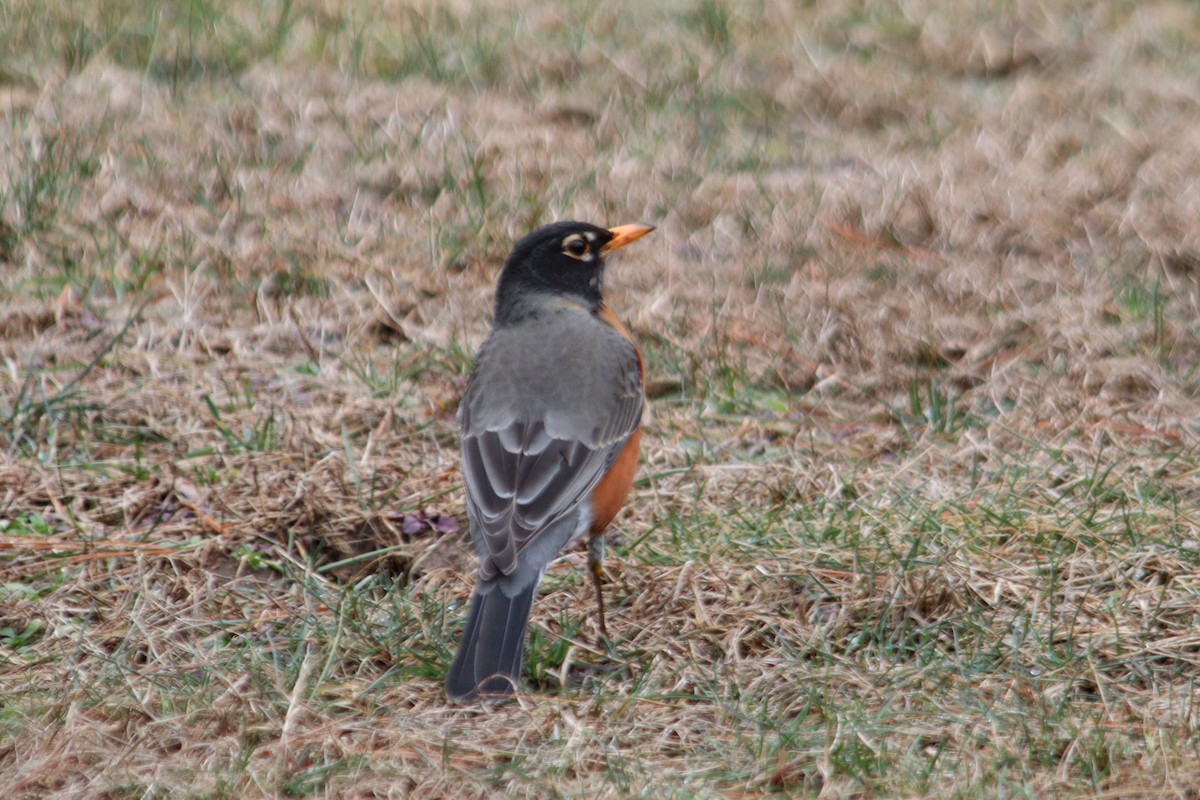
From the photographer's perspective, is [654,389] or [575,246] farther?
[654,389]

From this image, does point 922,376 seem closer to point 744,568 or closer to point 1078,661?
point 744,568

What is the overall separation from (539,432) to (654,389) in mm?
1681

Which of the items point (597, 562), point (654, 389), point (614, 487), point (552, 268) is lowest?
point (654, 389)

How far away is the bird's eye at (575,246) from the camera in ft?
18.7

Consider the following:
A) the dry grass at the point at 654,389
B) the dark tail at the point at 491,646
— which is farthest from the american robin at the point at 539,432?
the dry grass at the point at 654,389

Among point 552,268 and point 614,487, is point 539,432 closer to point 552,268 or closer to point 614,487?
point 614,487

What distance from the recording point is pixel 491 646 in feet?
13.4

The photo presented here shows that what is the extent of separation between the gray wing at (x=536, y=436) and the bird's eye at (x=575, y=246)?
450mm

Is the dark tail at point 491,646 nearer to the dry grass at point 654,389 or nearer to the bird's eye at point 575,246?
the dry grass at point 654,389

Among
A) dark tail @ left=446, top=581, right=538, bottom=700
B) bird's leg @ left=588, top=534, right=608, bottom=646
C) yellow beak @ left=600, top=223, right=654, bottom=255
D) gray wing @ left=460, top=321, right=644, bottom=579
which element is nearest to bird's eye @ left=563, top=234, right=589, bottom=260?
yellow beak @ left=600, top=223, right=654, bottom=255

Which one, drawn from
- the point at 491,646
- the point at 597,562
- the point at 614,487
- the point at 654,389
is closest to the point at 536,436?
the point at 614,487

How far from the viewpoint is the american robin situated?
13.9ft

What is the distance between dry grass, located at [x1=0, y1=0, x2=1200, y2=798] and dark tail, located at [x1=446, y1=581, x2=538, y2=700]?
82mm

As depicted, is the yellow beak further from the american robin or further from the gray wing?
the gray wing
